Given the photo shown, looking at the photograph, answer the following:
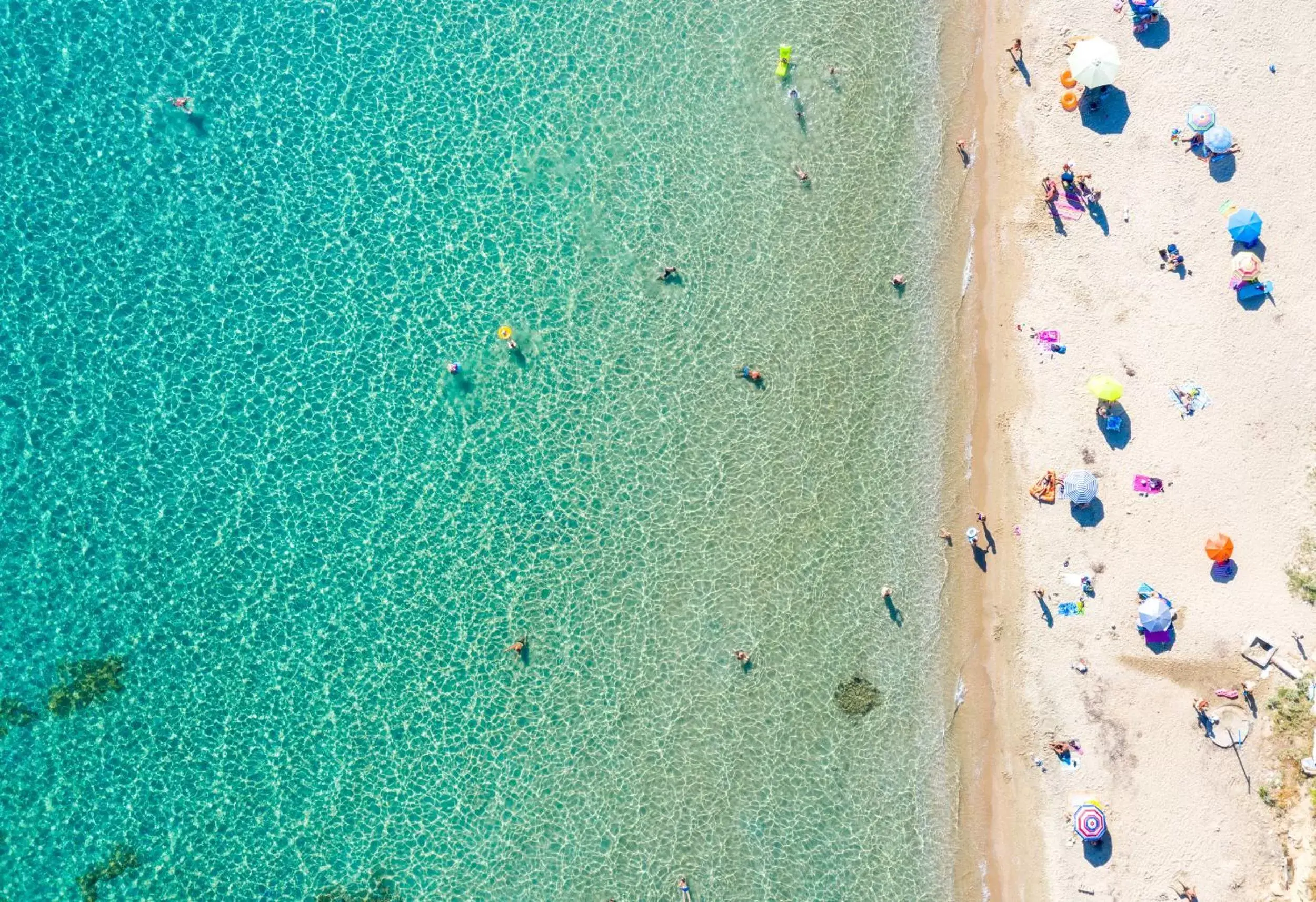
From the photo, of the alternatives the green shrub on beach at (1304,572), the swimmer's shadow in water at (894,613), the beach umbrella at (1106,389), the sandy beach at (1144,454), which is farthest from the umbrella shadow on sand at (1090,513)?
the swimmer's shadow in water at (894,613)

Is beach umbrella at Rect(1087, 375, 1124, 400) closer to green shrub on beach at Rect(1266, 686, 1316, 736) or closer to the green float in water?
green shrub on beach at Rect(1266, 686, 1316, 736)

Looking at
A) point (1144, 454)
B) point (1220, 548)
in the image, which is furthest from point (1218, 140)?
point (1220, 548)

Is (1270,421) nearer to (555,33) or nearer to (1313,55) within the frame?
(1313,55)

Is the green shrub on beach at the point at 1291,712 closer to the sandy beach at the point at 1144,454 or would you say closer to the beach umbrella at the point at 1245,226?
the sandy beach at the point at 1144,454

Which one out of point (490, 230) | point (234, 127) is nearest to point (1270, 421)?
point (490, 230)

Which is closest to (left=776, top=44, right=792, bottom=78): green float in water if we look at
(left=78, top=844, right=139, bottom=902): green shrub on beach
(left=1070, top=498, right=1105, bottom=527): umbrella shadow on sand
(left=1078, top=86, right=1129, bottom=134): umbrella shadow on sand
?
(left=1078, top=86, right=1129, bottom=134): umbrella shadow on sand

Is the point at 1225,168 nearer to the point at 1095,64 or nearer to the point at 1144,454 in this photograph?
the point at 1095,64
